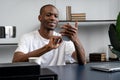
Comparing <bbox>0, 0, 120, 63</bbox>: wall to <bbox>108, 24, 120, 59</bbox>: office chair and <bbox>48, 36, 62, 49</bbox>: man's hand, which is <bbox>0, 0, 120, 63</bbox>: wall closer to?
<bbox>48, 36, 62, 49</bbox>: man's hand

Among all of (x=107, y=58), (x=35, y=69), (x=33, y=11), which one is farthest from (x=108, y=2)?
(x=35, y=69)

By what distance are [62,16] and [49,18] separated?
1.07 m

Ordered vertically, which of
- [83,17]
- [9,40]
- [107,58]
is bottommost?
[107,58]

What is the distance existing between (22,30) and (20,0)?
0.41 metres

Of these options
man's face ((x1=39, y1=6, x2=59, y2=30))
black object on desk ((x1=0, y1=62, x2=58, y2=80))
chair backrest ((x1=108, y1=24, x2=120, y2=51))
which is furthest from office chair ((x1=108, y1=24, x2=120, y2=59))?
man's face ((x1=39, y1=6, x2=59, y2=30))

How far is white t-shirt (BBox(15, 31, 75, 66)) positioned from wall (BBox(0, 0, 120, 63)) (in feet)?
3.42

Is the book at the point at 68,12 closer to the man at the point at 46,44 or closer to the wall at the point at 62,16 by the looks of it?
the wall at the point at 62,16

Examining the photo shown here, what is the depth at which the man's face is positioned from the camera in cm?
231

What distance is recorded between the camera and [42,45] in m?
2.22

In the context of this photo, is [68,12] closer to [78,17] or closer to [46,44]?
[78,17]

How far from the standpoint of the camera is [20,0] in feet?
10.6

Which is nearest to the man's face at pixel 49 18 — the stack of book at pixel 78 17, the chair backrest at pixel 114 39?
the stack of book at pixel 78 17

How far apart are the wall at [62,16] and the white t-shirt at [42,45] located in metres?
1.04

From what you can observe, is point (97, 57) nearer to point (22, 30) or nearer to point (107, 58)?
point (107, 58)
